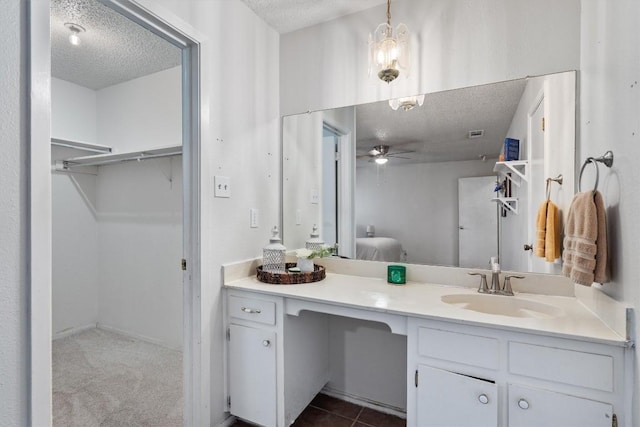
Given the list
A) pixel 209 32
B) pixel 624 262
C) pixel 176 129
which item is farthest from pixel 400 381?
pixel 176 129

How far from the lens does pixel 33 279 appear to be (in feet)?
3.11

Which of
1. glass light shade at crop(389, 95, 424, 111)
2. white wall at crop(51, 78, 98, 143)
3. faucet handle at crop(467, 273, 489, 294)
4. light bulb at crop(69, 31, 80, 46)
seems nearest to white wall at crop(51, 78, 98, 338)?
white wall at crop(51, 78, 98, 143)

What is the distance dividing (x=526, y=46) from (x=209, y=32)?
1.60 meters

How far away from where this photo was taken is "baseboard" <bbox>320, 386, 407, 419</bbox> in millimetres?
1817

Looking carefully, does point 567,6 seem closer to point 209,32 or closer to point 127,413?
point 209,32

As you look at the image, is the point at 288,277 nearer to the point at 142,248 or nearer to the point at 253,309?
the point at 253,309

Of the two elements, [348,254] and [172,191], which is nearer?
[348,254]

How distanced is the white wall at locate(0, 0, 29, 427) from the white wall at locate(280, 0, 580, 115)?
1432 millimetres

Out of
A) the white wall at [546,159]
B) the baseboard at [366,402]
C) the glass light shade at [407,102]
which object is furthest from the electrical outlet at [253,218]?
the white wall at [546,159]

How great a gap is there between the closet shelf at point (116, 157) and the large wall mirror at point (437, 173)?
98cm

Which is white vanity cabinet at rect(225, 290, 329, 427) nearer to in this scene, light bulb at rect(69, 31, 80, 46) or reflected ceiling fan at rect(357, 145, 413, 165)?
reflected ceiling fan at rect(357, 145, 413, 165)

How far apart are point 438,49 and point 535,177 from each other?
85 centimetres

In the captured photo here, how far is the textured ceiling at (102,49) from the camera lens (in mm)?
1898

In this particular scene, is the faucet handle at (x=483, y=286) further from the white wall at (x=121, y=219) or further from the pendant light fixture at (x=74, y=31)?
the pendant light fixture at (x=74, y=31)
